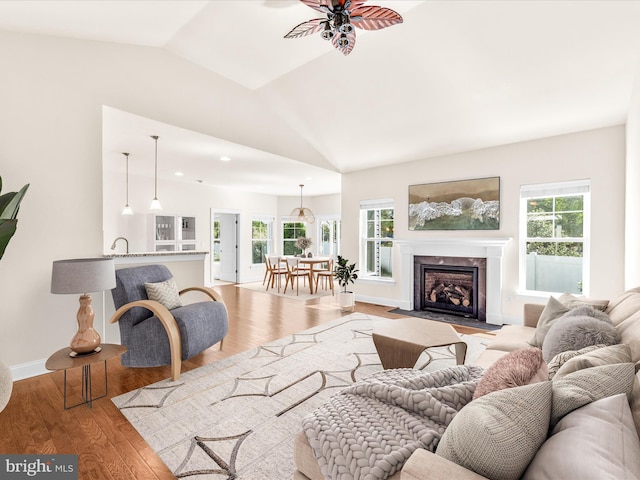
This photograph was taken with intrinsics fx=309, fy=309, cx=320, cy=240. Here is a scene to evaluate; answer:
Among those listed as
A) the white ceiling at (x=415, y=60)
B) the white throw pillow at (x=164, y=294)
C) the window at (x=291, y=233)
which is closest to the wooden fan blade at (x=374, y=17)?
the white ceiling at (x=415, y=60)

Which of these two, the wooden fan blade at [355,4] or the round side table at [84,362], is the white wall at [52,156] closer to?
the round side table at [84,362]

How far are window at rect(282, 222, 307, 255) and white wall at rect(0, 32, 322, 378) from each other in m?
6.16

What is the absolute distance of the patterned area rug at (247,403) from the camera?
1732 mm

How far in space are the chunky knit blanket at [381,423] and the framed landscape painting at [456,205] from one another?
373 cm

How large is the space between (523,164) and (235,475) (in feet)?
15.8

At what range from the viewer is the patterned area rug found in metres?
1.73

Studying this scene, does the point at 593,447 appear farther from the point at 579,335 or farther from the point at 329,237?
the point at 329,237

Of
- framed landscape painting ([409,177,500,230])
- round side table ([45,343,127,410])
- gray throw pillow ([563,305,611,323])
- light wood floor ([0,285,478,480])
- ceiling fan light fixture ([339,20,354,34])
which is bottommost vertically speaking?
light wood floor ([0,285,478,480])

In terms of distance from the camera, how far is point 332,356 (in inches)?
126

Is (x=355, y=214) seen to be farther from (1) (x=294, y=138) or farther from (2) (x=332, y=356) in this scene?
(2) (x=332, y=356)

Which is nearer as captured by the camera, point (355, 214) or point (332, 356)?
point (332, 356)

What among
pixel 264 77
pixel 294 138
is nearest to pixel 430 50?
pixel 264 77

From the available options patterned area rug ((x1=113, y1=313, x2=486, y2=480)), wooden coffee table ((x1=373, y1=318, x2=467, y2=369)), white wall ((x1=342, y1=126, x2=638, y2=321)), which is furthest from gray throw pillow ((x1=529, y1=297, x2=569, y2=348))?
white wall ((x1=342, y1=126, x2=638, y2=321))

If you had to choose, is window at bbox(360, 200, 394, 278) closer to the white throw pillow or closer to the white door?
the white throw pillow
